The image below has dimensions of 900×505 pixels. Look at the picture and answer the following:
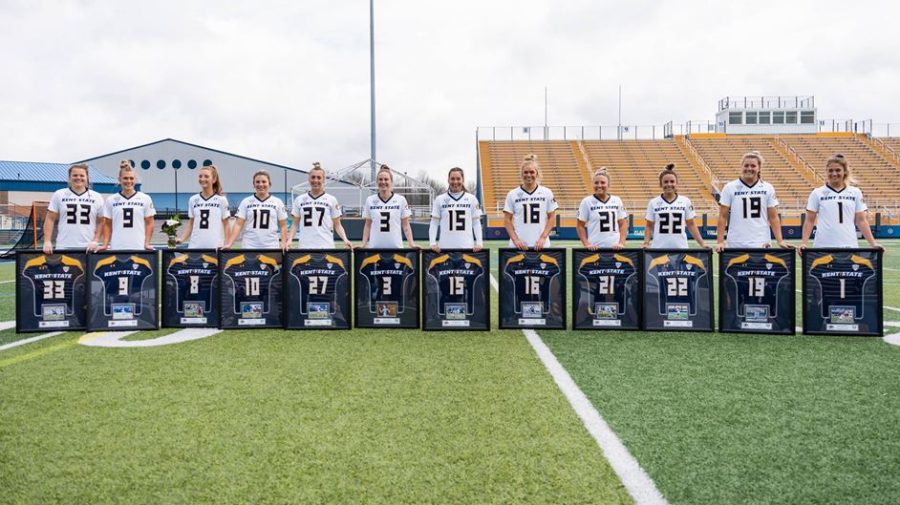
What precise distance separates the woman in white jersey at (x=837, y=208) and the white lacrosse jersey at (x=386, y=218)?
419 centimetres

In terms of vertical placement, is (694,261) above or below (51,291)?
above

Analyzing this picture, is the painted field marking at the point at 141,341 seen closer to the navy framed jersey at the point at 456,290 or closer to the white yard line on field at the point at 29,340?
the white yard line on field at the point at 29,340

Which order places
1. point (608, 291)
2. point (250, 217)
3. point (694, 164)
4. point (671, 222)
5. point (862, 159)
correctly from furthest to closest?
1. point (862, 159)
2. point (694, 164)
3. point (250, 217)
4. point (671, 222)
5. point (608, 291)

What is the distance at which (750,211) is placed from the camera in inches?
264

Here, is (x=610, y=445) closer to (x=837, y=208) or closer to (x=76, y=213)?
(x=837, y=208)

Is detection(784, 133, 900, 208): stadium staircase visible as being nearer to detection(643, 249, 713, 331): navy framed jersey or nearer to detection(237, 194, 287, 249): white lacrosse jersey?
detection(643, 249, 713, 331): navy framed jersey

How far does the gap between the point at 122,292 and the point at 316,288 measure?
79.2 inches

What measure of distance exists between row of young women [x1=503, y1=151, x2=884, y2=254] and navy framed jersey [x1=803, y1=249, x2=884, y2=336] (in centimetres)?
20

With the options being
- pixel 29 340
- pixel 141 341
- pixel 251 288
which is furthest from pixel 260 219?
pixel 29 340

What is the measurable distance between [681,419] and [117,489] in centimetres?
293

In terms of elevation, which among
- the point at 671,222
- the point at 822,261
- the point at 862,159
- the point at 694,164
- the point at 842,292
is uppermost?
the point at 862,159

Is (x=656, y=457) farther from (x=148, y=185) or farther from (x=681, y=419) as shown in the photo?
(x=148, y=185)

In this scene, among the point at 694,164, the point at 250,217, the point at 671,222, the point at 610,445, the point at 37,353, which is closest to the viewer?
the point at 610,445

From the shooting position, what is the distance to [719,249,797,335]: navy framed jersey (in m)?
6.43
